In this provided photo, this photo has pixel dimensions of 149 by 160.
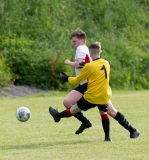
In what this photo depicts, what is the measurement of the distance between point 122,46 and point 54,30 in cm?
315

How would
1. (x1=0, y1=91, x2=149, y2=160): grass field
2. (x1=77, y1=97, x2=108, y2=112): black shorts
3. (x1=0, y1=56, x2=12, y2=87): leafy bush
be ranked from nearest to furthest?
1. (x1=0, y1=91, x2=149, y2=160): grass field
2. (x1=77, y1=97, x2=108, y2=112): black shorts
3. (x1=0, y1=56, x2=12, y2=87): leafy bush

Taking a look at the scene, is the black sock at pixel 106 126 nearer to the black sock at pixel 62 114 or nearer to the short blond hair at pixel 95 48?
the black sock at pixel 62 114

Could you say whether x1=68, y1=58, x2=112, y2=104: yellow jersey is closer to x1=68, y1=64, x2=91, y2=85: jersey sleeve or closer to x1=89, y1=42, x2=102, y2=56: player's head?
x1=68, y1=64, x2=91, y2=85: jersey sleeve

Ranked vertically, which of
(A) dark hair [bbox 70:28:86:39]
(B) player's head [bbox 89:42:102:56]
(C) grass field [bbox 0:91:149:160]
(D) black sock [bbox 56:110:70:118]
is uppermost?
(A) dark hair [bbox 70:28:86:39]

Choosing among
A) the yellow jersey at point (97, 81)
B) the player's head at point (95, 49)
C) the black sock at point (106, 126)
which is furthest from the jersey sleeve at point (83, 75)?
the black sock at point (106, 126)

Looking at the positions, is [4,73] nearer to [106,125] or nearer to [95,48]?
[106,125]

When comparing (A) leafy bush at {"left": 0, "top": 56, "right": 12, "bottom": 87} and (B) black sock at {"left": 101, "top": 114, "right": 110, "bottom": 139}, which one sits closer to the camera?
(B) black sock at {"left": 101, "top": 114, "right": 110, "bottom": 139}

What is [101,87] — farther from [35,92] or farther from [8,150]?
[35,92]

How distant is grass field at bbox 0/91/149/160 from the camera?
7.96 metres

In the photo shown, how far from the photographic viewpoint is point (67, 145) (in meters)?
8.99

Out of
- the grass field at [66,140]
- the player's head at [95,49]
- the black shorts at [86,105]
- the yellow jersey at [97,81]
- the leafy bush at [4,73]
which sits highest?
the player's head at [95,49]

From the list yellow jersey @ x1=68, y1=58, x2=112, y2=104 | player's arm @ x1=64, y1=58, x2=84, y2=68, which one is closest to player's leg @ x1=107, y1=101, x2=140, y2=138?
yellow jersey @ x1=68, y1=58, x2=112, y2=104

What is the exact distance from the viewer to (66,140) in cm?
959

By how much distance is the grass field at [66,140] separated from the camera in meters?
7.96
